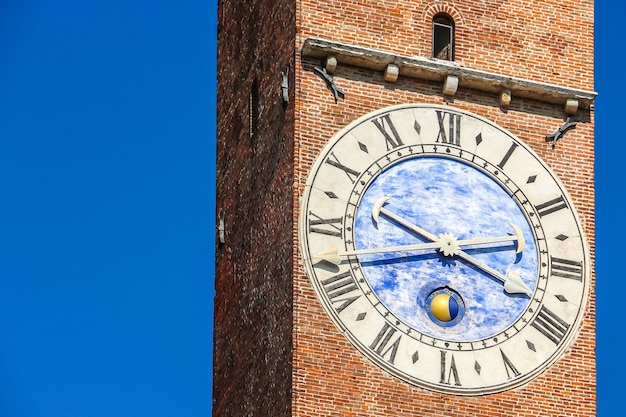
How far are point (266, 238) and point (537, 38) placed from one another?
5.07 metres

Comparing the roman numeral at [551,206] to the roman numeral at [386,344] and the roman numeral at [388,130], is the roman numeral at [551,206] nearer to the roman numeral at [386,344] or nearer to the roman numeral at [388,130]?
the roman numeral at [388,130]

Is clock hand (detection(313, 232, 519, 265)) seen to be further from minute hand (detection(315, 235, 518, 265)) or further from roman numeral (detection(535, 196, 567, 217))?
roman numeral (detection(535, 196, 567, 217))

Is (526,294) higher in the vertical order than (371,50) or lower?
lower

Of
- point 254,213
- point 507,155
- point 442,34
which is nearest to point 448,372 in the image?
point 507,155

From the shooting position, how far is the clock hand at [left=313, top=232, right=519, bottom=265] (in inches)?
1793

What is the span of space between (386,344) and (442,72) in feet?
14.0

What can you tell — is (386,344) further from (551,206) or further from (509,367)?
(551,206)

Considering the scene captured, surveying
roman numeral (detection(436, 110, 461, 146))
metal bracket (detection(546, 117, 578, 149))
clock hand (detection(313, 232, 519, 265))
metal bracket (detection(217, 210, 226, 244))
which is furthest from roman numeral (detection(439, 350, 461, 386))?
metal bracket (detection(217, 210, 226, 244))

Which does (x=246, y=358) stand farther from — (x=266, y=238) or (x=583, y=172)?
(x=583, y=172)

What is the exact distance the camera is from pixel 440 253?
151ft

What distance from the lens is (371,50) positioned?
153ft

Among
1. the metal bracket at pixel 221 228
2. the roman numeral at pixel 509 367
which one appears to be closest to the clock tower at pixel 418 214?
the roman numeral at pixel 509 367

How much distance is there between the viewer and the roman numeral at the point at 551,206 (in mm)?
46875

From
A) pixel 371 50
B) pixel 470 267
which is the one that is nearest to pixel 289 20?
pixel 371 50
